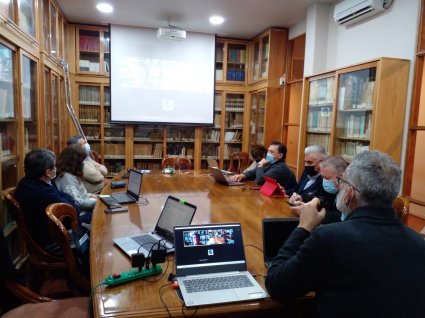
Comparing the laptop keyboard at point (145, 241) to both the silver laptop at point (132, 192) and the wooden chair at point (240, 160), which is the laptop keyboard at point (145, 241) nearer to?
the silver laptop at point (132, 192)

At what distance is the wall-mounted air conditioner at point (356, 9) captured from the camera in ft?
11.1

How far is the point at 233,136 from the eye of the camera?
6.30 metres

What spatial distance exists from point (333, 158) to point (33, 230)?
2.24 meters

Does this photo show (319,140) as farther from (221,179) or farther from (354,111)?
(221,179)

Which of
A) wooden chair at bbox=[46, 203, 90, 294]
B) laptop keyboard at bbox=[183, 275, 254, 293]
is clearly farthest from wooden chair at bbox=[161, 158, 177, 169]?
laptop keyboard at bbox=[183, 275, 254, 293]

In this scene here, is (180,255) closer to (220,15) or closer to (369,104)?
(369,104)

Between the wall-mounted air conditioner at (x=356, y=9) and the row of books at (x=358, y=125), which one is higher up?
the wall-mounted air conditioner at (x=356, y=9)

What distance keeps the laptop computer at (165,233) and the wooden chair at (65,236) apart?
29 centimetres

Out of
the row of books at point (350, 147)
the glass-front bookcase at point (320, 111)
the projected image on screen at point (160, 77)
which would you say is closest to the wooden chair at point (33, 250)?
the row of books at point (350, 147)

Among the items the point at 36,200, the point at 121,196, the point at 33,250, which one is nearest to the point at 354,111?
the point at 121,196

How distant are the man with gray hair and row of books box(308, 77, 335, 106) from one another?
2.97 metres

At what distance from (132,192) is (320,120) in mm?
2636

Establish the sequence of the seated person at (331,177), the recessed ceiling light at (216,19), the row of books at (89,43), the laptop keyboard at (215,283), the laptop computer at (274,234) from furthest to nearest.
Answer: the row of books at (89,43), the recessed ceiling light at (216,19), the seated person at (331,177), the laptop computer at (274,234), the laptop keyboard at (215,283)

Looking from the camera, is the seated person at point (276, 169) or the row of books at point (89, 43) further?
the row of books at point (89, 43)
